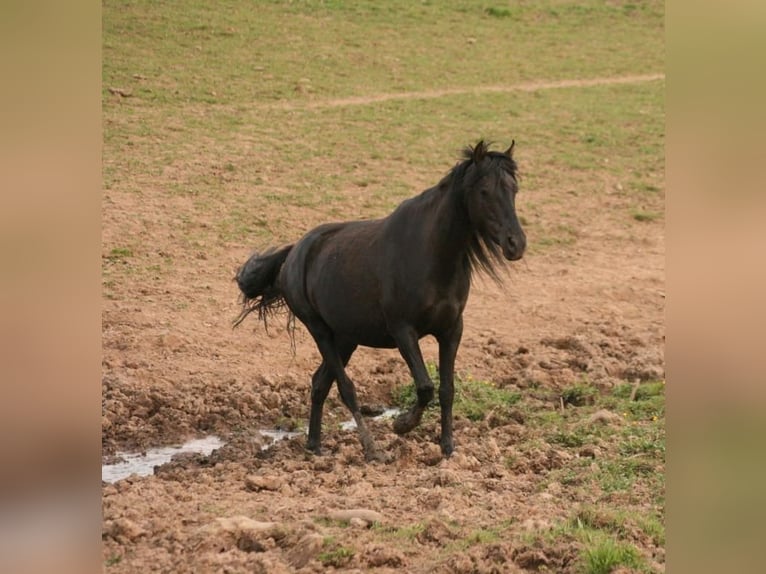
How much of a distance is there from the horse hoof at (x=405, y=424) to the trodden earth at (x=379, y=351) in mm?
147

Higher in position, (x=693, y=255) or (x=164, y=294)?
(x=693, y=255)

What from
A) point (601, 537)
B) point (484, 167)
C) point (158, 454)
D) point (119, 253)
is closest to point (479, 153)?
point (484, 167)

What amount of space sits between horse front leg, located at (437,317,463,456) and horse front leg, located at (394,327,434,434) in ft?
0.55

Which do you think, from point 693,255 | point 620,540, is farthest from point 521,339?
point 693,255

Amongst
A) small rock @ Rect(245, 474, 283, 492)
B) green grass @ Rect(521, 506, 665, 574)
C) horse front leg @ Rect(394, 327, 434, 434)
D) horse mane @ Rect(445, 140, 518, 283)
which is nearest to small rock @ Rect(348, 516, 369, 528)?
green grass @ Rect(521, 506, 665, 574)

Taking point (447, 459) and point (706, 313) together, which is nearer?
point (706, 313)

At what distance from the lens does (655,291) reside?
1302cm

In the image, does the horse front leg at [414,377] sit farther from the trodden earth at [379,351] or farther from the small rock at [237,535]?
the small rock at [237,535]

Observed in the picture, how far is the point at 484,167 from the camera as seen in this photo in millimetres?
6766

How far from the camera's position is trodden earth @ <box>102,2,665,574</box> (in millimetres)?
5219

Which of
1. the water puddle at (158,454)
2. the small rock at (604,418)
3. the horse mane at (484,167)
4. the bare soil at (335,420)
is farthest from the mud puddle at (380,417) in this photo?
the horse mane at (484,167)

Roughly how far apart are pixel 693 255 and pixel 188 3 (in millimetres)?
21025

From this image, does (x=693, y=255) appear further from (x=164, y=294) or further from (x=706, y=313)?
(x=164, y=294)

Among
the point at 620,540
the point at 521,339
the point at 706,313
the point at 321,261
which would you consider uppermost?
the point at 706,313
